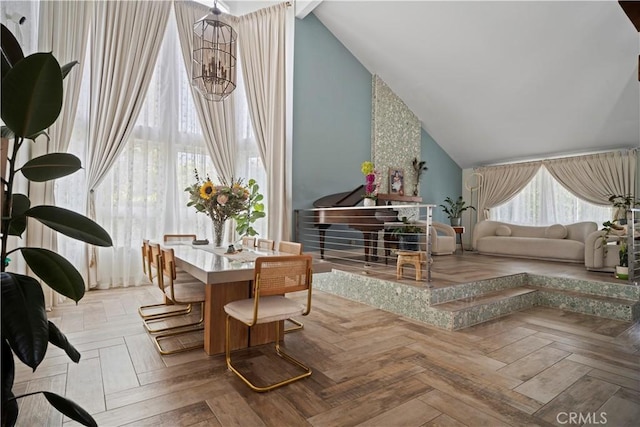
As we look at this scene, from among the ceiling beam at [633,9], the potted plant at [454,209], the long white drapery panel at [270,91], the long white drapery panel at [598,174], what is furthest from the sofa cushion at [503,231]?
the ceiling beam at [633,9]

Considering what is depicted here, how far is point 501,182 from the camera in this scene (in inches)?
297

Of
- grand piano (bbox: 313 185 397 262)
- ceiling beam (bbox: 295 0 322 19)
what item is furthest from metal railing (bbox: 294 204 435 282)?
ceiling beam (bbox: 295 0 322 19)

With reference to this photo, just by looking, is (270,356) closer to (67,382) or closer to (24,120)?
(67,382)

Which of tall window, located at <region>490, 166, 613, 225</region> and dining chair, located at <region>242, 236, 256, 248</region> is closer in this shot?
dining chair, located at <region>242, 236, 256, 248</region>

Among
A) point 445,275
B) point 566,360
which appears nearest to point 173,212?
point 445,275

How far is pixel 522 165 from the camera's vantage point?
23.8 ft

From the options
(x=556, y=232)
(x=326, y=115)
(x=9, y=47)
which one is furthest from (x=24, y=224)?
(x=556, y=232)

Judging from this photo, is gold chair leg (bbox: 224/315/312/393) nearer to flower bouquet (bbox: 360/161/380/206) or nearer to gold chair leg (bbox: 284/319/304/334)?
gold chair leg (bbox: 284/319/304/334)

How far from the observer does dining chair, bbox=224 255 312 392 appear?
1.94 meters

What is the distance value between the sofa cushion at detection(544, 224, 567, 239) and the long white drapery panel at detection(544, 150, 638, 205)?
0.79 metres

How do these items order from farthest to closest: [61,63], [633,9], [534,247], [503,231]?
[503,231]
[534,247]
[61,63]
[633,9]

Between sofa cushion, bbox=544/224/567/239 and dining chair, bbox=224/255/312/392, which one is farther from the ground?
sofa cushion, bbox=544/224/567/239

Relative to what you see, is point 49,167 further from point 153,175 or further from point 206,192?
point 153,175

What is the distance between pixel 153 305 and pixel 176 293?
127cm
